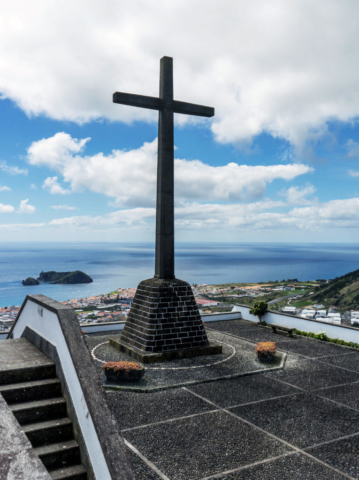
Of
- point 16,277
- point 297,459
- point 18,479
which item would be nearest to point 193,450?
point 297,459

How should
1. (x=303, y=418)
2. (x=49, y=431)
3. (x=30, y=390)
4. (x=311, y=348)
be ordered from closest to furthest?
(x=49, y=431), (x=30, y=390), (x=303, y=418), (x=311, y=348)

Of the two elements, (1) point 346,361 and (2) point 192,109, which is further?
(2) point 192,109

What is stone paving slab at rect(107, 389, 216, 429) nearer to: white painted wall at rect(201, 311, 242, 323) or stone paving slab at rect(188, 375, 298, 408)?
stone paving slab at rect(188, 375, 298, 408)

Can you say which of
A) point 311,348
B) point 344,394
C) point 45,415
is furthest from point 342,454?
point 311,348

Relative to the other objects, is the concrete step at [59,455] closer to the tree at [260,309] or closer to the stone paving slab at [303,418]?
the stone paving slab at [303,418]

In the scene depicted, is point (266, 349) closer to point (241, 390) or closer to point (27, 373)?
point (241, 390)

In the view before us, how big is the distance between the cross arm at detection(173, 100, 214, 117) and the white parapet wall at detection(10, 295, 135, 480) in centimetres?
919

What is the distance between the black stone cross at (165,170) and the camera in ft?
40.7

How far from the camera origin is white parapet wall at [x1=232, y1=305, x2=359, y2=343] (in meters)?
13.6

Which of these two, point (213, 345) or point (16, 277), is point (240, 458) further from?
point (16, 277)

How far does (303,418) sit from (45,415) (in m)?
5.08

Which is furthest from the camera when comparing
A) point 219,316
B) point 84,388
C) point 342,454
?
point 219,316

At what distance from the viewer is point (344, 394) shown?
8570 millimetres

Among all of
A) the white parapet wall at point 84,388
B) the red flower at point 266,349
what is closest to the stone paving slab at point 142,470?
the white parapet wall at point 84,388
